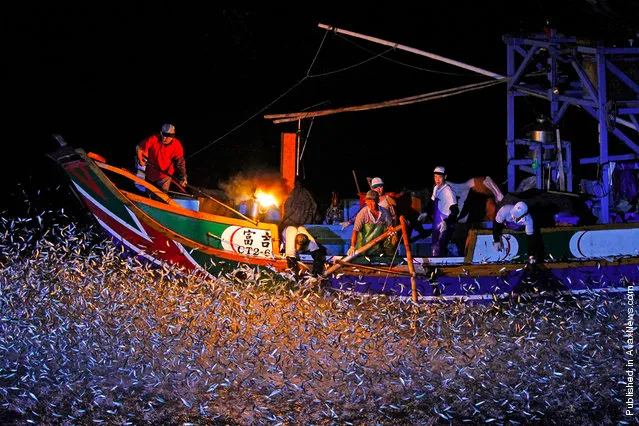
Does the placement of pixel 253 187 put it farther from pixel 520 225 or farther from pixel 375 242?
pixel 520 225

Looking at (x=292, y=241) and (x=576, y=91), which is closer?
(x=292, y=241)

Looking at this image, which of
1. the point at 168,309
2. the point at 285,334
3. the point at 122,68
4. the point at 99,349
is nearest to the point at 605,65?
the point at 285,334

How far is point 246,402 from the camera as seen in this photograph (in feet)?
32.6

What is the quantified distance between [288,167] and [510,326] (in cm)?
564

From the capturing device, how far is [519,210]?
39.9 ft

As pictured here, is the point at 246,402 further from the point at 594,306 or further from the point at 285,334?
the point at 594,306

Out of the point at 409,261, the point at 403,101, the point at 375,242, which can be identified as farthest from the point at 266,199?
the point at 409,261

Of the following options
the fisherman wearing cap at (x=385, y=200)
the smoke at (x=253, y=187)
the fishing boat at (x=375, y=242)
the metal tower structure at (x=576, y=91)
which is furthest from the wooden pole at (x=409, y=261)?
the smoke at (x=253, y=187)

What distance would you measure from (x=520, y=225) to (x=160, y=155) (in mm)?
5581

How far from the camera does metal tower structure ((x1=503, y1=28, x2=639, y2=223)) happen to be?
44.0ft

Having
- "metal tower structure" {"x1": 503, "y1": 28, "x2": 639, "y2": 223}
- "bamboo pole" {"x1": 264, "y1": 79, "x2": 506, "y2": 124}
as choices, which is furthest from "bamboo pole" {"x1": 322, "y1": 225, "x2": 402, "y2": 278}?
"bamboo pole" {"x1": 264, "y1": 79, "x2": 506, "y2": 124}

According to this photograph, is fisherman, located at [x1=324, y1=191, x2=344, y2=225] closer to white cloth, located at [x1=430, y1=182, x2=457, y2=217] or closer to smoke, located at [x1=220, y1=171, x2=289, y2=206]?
smoke, located at [x1=220, y1=171, x2=289, y2=206]

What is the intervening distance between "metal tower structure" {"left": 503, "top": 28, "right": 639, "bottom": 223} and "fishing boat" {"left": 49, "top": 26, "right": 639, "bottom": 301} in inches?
2.3

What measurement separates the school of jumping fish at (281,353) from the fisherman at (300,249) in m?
0.25
